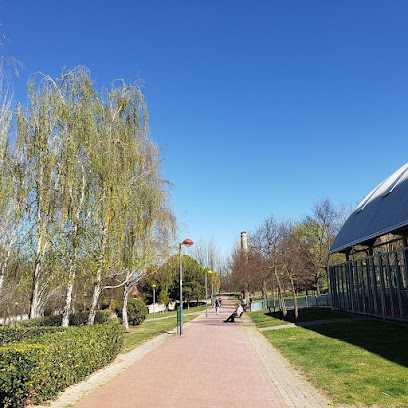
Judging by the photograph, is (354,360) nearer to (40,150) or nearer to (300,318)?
(40,150)

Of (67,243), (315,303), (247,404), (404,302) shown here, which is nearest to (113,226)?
(67,243)

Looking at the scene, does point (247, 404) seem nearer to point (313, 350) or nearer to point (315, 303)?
point (313, 350)

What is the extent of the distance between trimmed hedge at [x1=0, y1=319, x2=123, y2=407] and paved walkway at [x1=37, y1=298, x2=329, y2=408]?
1.00ft

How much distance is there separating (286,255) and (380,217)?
7.49 metres

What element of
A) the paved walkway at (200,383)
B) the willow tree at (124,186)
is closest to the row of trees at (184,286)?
the willow tree at (124,186)

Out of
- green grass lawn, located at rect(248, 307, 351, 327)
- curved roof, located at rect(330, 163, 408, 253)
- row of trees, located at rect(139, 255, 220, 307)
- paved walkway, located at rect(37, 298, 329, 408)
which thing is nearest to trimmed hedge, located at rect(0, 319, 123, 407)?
paved walkway, located at rect(37, 298, 329, 408)

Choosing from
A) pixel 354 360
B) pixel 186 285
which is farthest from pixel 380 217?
pixel 186 285

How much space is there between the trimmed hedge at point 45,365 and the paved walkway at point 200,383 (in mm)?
304

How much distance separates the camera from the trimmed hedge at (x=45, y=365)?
6.09m

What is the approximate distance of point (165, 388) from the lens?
289 inches

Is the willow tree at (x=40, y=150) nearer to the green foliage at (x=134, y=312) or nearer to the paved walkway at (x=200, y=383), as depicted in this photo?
the paved walkway at (x=200, y=383)

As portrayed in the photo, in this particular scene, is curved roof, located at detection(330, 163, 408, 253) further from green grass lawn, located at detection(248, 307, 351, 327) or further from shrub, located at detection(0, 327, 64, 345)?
shrub, located at detection(0, 327, 64, 345)

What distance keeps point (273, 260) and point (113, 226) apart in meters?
13.3

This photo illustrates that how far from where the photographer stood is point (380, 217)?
17938mm
